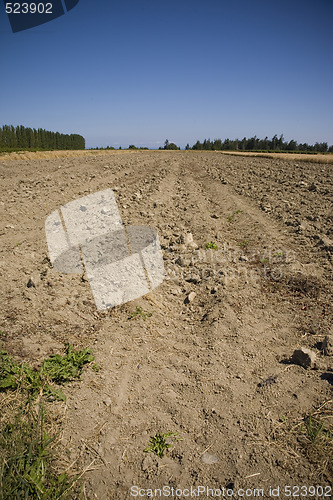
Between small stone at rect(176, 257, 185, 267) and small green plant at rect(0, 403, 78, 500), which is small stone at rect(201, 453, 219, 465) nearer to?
small green plant at rect(0, 403, 78, 500)

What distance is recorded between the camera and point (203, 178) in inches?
512

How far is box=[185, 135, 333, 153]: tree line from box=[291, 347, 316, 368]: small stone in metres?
82.5

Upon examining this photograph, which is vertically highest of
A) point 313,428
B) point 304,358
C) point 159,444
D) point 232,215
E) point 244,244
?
point 232,215

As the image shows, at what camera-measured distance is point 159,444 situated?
6.66 ft

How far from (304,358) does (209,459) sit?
133cm

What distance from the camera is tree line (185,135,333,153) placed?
81.4m

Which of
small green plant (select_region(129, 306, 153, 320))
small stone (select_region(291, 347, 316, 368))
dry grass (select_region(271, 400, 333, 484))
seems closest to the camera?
dry grass (select_region(271, 400, 333, 484))

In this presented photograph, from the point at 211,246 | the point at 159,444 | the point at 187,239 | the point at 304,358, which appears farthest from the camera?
the point at 187,239

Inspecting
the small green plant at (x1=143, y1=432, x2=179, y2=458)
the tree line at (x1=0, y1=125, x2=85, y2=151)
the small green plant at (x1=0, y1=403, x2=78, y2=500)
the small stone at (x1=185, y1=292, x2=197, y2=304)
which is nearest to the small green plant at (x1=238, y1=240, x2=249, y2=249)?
the small stone at (x1=185, y1=292, x2=197, y2=304)

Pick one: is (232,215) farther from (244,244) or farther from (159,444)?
(159,444)

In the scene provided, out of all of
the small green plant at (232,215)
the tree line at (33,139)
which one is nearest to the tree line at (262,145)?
the tree line at (33,139)

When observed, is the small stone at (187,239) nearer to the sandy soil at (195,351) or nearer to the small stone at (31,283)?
the sandy soil at (195,351)

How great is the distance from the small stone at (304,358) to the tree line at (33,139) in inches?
1805

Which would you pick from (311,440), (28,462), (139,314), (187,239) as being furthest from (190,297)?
(28,462)
